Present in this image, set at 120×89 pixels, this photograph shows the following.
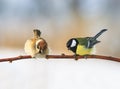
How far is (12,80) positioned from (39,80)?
150 millimetres

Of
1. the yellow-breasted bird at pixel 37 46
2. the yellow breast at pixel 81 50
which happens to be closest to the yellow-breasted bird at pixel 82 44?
the yellow breast at pixel 81 50

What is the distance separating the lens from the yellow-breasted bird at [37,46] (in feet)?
4.77

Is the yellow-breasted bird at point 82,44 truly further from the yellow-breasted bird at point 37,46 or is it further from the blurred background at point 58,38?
the yellow-breasted bird at point 37,46

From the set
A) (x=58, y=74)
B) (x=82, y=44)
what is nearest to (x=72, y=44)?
(x=82, y=44)

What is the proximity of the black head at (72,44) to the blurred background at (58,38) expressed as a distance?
2 centimetres

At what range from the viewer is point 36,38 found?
1.46m

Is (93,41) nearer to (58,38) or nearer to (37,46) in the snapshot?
(58,38)

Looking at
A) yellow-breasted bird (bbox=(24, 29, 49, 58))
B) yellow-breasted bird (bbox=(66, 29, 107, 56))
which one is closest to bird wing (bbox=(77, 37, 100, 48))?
yellow-breasted bird (bbox=(66, 29, 107, 56))

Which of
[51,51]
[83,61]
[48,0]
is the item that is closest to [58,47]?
[51,51]

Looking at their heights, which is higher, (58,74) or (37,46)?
(37,46)

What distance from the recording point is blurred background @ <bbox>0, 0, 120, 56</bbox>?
55.2 inches

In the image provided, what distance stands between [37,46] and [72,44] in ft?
0.61

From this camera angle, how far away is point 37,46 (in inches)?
57.5

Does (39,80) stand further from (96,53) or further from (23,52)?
(96,53)
